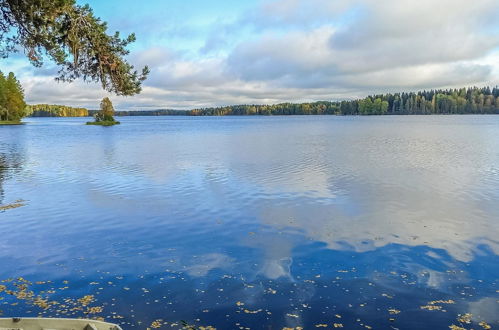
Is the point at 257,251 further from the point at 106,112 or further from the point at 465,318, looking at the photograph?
the point at 106,112

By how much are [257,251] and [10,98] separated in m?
173

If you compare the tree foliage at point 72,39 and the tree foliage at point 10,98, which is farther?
the tree foliage at point 10,98

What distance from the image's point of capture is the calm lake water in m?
13.0

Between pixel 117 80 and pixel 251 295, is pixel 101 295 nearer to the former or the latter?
pixel 251 295

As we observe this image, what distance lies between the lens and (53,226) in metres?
23.1

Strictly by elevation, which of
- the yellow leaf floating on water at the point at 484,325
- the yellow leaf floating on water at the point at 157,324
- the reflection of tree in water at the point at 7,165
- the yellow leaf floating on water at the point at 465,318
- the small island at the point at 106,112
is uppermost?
the small island at the point at 106,112

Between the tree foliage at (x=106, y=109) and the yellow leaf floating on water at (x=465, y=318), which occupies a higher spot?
the tree foliage at (x=106, y=109)

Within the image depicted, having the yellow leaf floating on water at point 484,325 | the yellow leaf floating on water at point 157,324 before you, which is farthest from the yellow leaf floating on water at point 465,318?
the yellow leaf floating on water at point 157,324

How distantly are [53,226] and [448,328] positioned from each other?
2044 centimetres

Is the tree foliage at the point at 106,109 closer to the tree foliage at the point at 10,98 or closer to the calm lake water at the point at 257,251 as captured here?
the tree foliage at the point at 10,98

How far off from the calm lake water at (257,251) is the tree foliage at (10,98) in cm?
13575

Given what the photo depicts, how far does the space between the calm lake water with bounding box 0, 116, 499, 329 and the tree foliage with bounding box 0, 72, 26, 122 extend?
13575cm

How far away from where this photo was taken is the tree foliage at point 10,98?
151875mm

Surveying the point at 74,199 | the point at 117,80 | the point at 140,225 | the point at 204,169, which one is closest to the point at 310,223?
the point at 140,225
